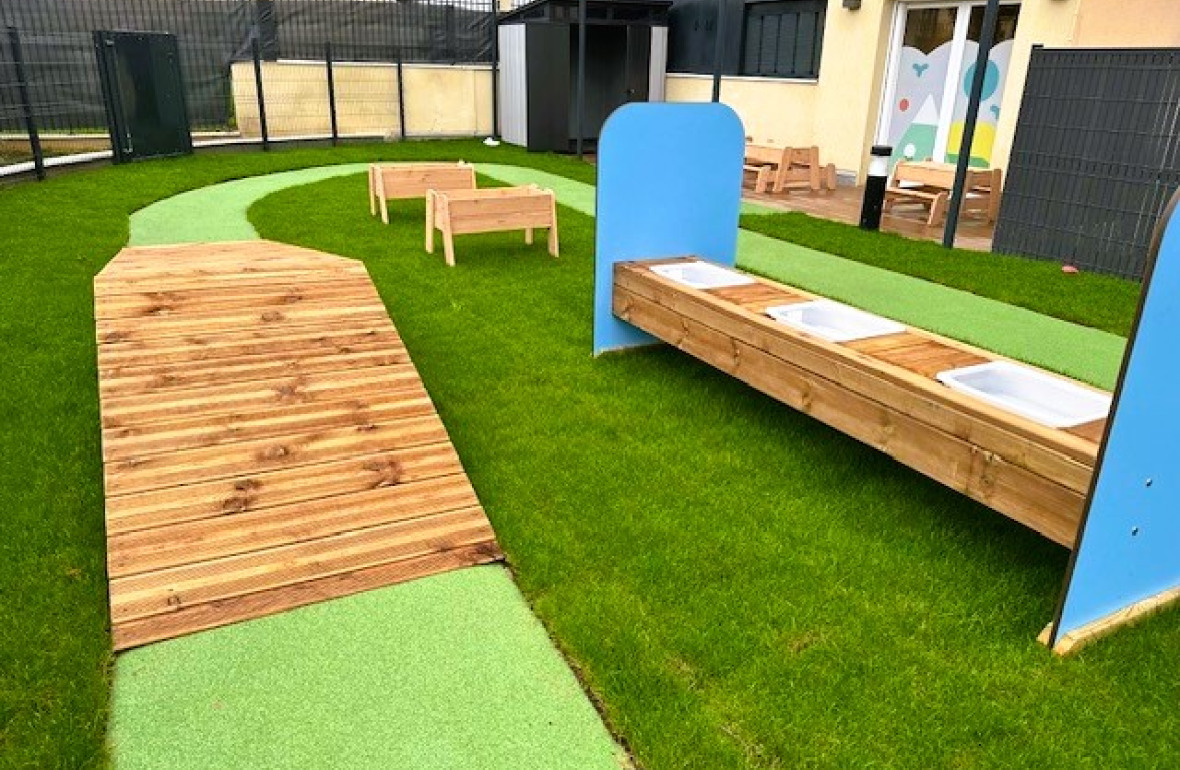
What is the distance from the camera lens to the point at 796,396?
3795 mm

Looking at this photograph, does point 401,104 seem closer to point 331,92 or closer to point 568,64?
point 331,92

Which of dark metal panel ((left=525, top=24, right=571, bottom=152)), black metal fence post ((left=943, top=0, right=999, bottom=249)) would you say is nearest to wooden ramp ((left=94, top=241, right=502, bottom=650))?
black metal fence post ((left=943, top=0, right=999, bottom=249))

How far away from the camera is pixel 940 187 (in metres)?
10.7

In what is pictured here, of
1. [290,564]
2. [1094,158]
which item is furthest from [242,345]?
[1094,158]

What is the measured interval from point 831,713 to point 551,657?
865mm

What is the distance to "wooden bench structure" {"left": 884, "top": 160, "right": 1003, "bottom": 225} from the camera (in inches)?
414

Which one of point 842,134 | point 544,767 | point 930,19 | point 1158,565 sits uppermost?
point 930,19

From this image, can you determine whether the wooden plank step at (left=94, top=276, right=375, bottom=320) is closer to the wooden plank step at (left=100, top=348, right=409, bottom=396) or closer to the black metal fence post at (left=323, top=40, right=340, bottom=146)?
the wooden plank step at (left=100, top=348, right=409, bottom=396)

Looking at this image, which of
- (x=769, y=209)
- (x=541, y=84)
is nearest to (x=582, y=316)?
(x=769, y=209)

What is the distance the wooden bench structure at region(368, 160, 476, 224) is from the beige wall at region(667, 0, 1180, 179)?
6288 millimetres

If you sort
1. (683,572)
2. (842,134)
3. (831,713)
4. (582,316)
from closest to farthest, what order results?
(831,713), (683,572), (582,316), (842,134)

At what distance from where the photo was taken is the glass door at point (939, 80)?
1164cm

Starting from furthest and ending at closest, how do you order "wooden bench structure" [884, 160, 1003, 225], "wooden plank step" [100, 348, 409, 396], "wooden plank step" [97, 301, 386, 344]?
"wooden bench structure" [884, 160, 1003, 225], "wooden plank step" [97, 301, 386, 344], "wooden plank step" [100, 348, 409, 396]

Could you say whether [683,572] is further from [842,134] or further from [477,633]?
[842,134]
